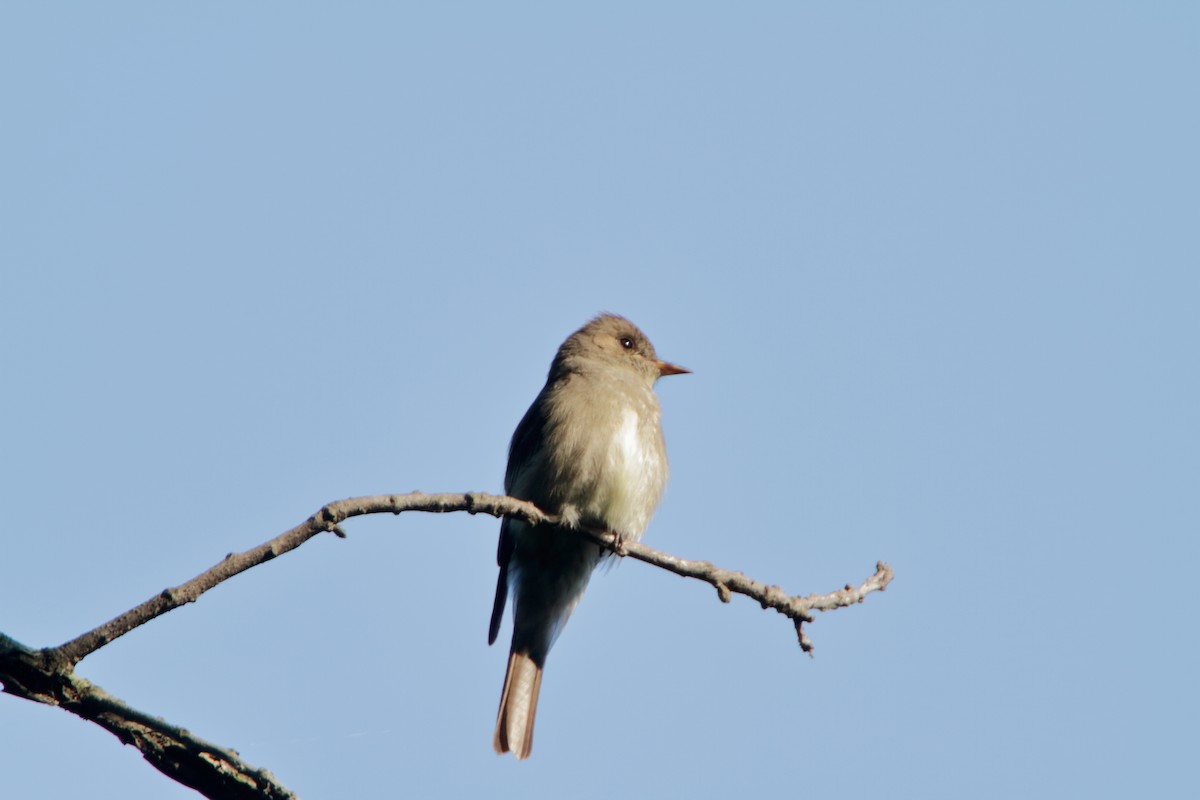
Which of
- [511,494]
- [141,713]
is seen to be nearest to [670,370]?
[511,494]

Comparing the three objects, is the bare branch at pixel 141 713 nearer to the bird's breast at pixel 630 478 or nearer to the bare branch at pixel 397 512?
the bare branch at pixel 397 512

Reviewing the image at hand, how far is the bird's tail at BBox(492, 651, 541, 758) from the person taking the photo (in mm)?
7410

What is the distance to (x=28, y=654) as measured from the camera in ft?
12.7

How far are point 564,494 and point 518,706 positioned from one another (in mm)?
1380

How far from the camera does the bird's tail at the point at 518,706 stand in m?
7.41

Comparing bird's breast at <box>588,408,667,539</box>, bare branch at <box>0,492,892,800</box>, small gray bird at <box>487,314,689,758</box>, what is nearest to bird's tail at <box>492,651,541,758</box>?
small gray bird at <box>487,314,689,758</box>

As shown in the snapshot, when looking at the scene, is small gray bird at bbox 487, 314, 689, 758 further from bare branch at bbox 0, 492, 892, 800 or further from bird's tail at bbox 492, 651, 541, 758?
bare branch at bbox 0, 492, 892, 800

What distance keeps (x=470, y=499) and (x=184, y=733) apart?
5.06 ft

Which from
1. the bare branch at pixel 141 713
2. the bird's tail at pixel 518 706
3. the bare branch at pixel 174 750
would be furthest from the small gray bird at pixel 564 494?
the bare branch at pixel 174 750

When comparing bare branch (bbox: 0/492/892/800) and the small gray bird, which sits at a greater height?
the small gray bird

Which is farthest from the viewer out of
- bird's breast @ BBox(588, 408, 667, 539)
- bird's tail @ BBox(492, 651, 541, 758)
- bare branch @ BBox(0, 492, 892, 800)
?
bird's tail @ BBox(492, 651, 541, 758)

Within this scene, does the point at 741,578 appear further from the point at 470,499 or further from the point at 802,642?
the point at 470,499

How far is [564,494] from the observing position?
23.9 ft

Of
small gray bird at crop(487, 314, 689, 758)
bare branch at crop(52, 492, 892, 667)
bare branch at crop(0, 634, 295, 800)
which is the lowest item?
bare branch at crop(0, 634, 295, 800)
